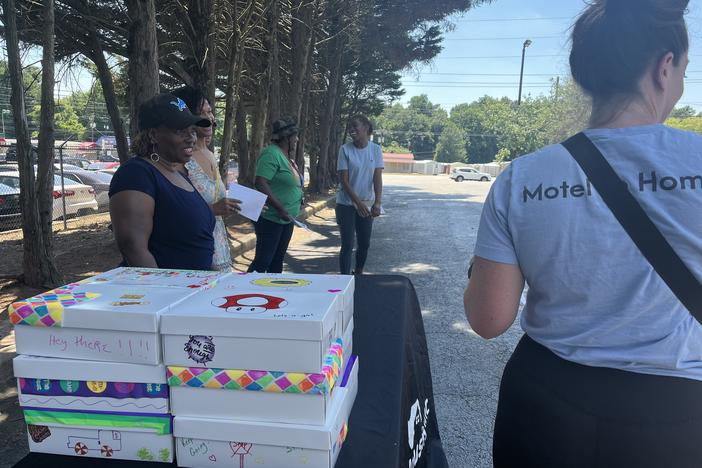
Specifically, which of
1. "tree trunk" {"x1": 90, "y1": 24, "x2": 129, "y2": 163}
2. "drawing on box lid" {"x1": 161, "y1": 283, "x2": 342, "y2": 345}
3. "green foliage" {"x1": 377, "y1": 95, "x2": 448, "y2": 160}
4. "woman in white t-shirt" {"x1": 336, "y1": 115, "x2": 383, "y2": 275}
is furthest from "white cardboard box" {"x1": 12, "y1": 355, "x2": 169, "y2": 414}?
"green foliage" {"x1": 377, "y1": 95, "x2": 448, "y2": 160}

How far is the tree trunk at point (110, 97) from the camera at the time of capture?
8445 mm

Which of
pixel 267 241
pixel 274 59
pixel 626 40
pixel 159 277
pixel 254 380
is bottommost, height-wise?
pixel 267 241

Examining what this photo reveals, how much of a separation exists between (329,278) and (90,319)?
0.63 metres

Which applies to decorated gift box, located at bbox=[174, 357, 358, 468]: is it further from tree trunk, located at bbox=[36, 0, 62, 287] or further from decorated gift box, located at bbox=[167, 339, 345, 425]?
tree trunk, located at bbox=[36, 0, 62, 287]

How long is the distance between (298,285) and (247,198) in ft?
6.13

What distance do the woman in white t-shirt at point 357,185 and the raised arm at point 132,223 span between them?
3367 millimetres

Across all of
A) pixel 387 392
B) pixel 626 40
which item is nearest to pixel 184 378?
pixel 387 392

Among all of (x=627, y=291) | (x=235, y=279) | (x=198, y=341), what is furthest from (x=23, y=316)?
(x=627, y=291)

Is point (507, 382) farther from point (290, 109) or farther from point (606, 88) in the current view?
point (290, 109)

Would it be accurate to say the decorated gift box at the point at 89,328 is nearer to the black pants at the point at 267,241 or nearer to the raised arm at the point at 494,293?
the raised arm at the point at 494,293

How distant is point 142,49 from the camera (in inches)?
187

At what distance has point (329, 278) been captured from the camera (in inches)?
56.7

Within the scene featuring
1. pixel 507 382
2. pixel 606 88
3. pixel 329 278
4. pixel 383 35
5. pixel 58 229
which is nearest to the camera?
pixel 606 88

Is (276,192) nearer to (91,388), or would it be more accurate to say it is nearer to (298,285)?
(298,285)
